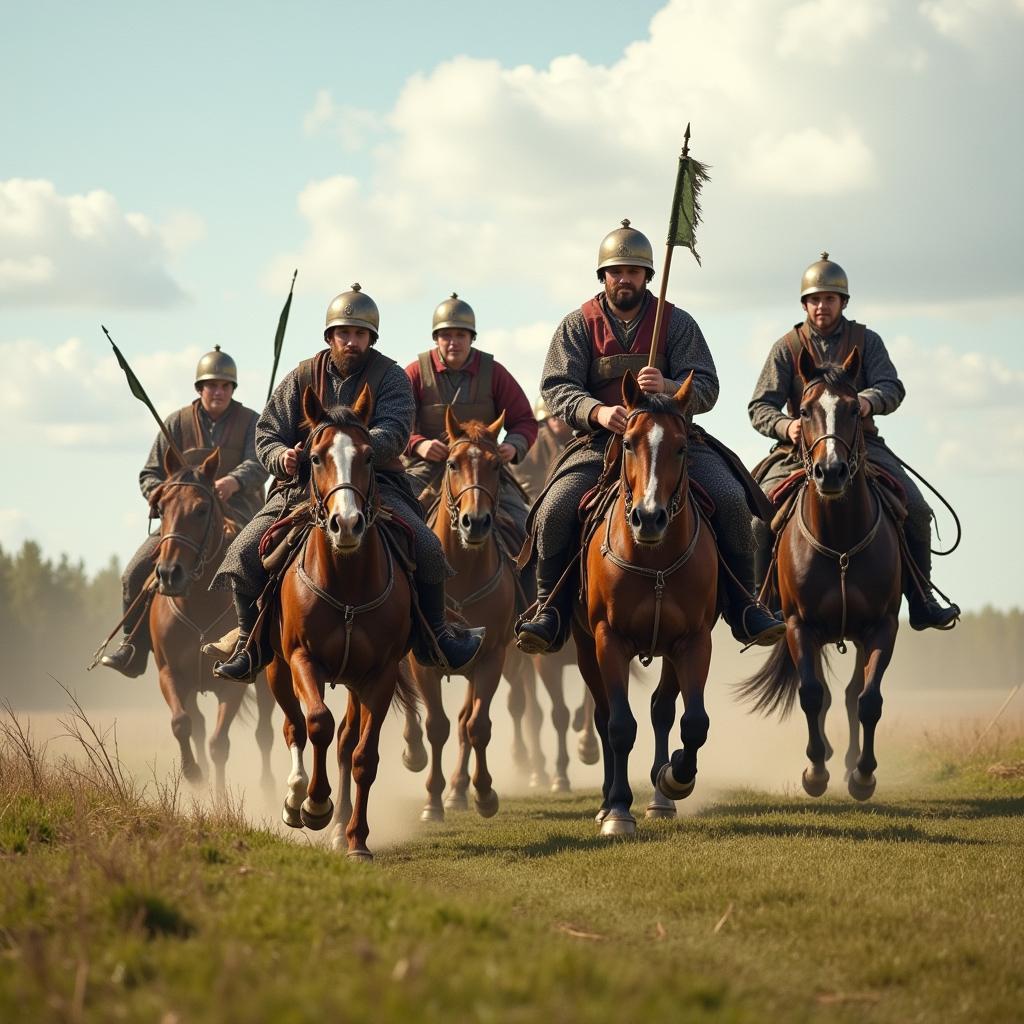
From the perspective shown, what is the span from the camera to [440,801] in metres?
14.5

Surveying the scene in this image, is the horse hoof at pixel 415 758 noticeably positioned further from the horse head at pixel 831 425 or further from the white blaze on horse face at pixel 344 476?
the white blaze on horse face at pixel 344 476

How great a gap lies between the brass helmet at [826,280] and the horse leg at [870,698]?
3.39 metres

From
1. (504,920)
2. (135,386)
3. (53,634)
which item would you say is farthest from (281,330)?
(53,634)

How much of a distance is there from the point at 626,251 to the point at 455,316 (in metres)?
3.94

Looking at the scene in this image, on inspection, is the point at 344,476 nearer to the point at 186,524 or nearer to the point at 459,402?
the point at 459,402

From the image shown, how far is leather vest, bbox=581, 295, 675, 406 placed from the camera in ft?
40.6

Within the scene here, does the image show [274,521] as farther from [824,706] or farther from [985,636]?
[985,636]

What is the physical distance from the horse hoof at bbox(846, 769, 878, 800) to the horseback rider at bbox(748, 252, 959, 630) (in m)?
1.46

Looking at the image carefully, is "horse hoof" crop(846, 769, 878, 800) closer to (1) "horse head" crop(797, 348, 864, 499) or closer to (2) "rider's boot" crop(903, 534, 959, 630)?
(2) "rider's boot" crop(903, 534, 959, 630)

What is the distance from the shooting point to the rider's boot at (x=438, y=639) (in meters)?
11.5

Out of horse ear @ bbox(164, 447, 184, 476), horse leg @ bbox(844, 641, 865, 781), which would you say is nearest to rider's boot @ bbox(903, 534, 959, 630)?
horse leg @ bbox(844, 641, 865, 781)

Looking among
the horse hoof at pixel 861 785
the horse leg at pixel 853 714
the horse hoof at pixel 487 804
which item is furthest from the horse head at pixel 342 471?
the horse leg at pixel 853 714

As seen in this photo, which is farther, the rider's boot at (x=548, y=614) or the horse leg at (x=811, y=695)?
the horse leg at (x=811, y=695)

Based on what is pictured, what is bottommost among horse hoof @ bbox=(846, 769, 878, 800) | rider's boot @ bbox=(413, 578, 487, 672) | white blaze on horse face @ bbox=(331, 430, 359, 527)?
horse hoof @ bbox=(846, 769, 878, 800)
